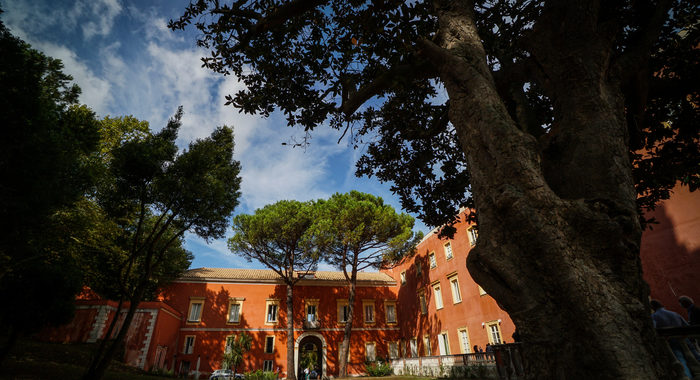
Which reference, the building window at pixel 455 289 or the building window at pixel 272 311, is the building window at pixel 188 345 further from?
the building window at pixel 455 289

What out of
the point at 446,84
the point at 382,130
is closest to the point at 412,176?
the point at 382,130

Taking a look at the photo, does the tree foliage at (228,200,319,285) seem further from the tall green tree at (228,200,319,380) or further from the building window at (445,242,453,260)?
the building window at (445,242,453,260)

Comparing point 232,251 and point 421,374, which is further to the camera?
point 232,251

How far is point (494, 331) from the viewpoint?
1573 centimetres

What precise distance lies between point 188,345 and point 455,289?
19763 mm

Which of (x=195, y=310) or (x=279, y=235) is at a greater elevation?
(x=279, y=235)

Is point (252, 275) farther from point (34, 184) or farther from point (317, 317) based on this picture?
point (34, 184)

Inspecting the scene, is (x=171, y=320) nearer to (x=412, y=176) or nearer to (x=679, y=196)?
(x=412, y=176)

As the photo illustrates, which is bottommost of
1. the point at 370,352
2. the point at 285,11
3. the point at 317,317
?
the point at 370,352

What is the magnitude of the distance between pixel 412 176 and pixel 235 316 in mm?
21699

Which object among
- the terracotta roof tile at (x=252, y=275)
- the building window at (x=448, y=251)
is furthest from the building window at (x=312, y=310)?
the building window at (x=448, y=251)

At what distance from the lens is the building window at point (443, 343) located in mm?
19638

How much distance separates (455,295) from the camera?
1947cm

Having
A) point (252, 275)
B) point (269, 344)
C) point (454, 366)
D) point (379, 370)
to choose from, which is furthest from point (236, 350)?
point (454, 366)
